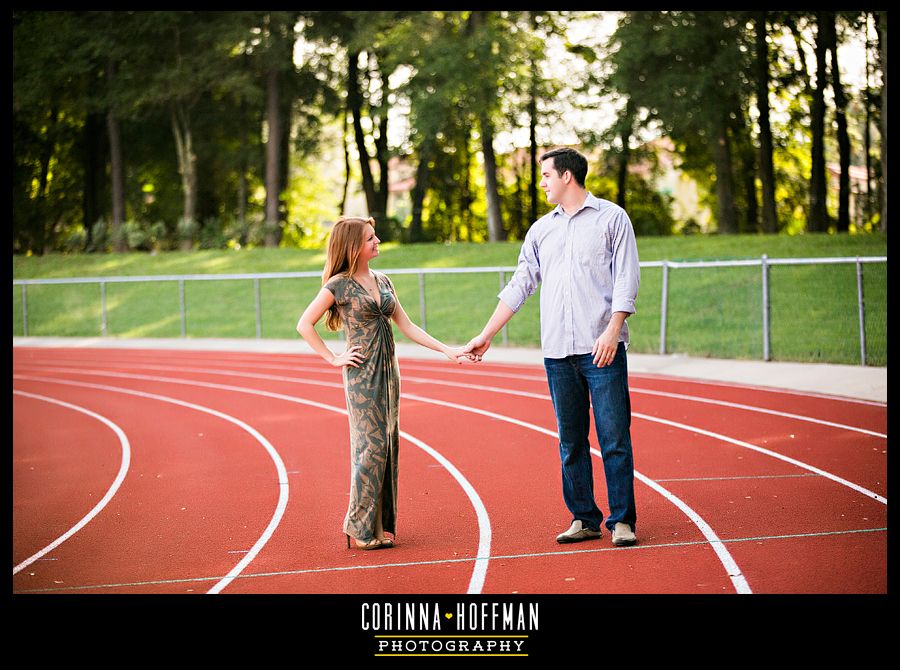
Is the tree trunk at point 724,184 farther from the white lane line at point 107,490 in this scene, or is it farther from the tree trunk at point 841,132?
the white lane line at point 107,490

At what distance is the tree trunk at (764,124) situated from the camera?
3366 cm

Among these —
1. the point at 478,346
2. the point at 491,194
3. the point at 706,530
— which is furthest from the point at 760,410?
the point at 491,194

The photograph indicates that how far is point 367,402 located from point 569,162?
1.80 m

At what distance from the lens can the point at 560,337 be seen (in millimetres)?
5957

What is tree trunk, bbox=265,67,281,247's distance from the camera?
123ft

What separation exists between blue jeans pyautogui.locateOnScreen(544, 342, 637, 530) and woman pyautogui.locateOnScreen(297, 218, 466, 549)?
3.24ft

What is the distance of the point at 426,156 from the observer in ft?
135

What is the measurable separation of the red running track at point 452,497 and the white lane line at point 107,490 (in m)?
0.03

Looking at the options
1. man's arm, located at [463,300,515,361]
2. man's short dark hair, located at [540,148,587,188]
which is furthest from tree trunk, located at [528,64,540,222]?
man's short dark hair, located at [540,148,587,188]

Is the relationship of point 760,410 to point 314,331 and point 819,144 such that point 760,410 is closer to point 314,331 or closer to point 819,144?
point 314,331

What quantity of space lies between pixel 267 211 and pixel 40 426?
2671 cm
